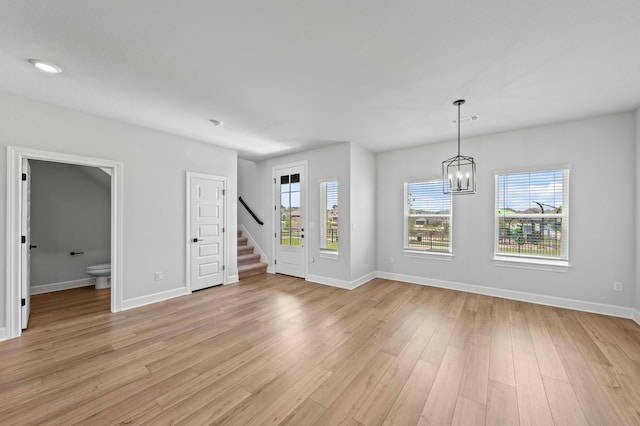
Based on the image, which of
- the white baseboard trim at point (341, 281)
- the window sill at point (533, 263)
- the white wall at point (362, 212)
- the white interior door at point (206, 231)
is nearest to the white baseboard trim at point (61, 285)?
the white interior door at point (206, 231)

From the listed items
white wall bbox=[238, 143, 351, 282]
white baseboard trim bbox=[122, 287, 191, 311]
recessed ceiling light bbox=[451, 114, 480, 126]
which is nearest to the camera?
recessed ceiling light bbox=[451, 114, 480, 126]

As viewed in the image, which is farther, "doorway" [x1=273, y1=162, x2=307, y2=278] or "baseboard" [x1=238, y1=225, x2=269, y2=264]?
"baseboard" [x1=238, y1=225, x2=269, y2=264]

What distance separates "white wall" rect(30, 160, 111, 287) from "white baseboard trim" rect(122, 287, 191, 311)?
7.21 feet

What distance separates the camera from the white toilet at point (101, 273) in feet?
15.6

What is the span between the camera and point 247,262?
616 cm

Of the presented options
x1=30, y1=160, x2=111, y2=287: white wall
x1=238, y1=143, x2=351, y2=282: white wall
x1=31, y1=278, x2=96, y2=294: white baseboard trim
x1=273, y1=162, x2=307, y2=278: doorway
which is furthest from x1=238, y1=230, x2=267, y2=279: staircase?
x1=31, y1=278, x2=96, y2=294: white baseboard trim

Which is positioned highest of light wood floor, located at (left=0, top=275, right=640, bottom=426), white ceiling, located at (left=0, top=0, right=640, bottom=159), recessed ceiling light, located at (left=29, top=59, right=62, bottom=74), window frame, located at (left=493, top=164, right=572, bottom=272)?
white ceiling, located at (left=0, top=0, right=640, bottom=159)

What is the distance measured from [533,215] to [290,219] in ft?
14.6

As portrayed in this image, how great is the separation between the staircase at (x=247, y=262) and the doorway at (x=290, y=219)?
415mm

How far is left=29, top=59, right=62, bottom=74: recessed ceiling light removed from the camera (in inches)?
91.7

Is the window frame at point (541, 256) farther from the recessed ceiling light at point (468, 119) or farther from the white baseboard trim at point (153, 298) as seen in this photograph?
the white baseboard trim at point (153, 298)

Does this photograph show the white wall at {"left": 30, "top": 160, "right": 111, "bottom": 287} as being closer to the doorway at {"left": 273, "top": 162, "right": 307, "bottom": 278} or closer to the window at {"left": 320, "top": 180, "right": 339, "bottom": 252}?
the doorway at {"left": 273, "top": 162, "right": 307, "bottom": 278}

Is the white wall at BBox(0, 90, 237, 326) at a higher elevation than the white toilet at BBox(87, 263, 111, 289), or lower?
higher

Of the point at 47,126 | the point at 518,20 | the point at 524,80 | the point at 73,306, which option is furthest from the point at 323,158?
the point at 73,306
